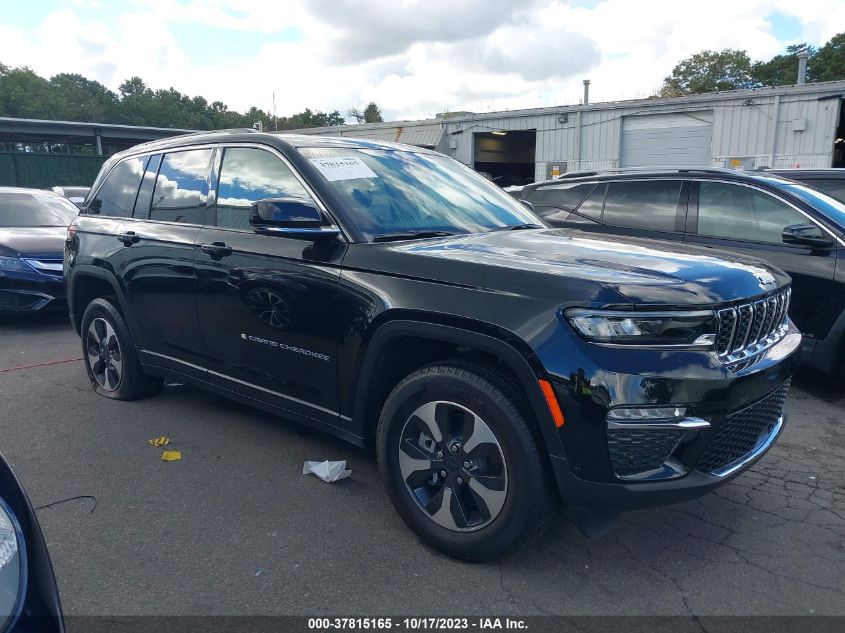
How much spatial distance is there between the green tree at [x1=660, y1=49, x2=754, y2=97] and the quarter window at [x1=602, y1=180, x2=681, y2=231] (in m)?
59.1

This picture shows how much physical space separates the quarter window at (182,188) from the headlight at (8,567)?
272 cm

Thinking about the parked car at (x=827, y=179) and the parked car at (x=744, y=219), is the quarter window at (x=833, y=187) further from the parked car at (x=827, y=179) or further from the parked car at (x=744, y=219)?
the parked car at (x=744, y=219)

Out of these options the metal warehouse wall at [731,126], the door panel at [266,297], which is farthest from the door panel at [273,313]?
the metal warehouse wall at [731,126]

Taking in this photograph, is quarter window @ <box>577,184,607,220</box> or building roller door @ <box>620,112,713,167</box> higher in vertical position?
building roller door @ <box>620,112,713,167</box>

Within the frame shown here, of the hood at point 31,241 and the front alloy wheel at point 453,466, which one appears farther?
the hood at point 31,241

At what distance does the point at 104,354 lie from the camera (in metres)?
5.00

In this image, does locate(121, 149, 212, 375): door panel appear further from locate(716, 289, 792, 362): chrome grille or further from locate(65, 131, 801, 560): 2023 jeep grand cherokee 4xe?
locate(716, 289, 792, 362): chrome grille

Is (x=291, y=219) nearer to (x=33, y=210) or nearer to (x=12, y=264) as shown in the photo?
(x=12, y=264)

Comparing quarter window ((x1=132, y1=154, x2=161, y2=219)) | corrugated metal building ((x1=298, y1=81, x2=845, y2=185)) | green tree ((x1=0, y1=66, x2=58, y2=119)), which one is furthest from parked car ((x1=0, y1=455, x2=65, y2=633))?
green tree ((x1=0, y1=66, x2=58, y2=119))

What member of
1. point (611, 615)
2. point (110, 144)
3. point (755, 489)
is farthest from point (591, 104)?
point (110, 144)

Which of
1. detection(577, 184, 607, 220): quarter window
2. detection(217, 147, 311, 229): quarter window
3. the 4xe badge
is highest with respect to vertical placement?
detection(217, 147, 311, 229): quarter window

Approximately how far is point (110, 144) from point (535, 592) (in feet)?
144

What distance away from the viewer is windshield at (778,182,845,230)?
5172 millimetres

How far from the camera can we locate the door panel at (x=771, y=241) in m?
5.01
